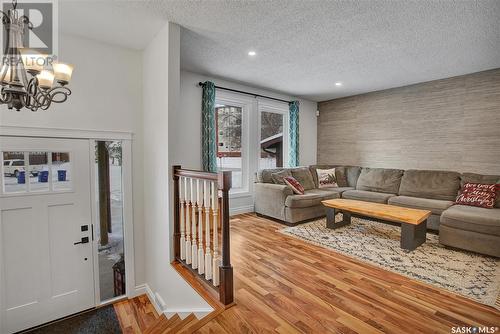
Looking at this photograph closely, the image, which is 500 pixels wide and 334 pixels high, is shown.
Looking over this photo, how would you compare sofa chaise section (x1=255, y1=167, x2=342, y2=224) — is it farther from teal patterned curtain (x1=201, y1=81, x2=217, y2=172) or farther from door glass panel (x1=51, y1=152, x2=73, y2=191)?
door glass panel (x1=51, y1=152, x2=73, y2=191)

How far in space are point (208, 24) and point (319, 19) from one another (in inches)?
45.4

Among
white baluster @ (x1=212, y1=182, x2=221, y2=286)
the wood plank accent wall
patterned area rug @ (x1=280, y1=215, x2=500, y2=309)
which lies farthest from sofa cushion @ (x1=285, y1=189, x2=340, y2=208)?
white baluster @ (x1=212, y1=182, x2=221, y2=286)

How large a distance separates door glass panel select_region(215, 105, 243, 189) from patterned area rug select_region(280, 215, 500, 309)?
1777 mm

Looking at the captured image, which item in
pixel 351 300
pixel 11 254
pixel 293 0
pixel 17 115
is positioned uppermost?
pixel 293 0

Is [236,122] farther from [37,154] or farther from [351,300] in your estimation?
[351,300]

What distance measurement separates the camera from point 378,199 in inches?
173

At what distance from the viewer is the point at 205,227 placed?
219 cm

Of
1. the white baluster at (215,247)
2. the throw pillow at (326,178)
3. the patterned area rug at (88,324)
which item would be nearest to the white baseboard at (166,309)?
the white baluster at (215,247)

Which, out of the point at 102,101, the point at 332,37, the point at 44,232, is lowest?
the point at 44,232

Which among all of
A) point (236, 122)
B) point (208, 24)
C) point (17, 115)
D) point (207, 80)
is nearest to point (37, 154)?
point (17, 115)

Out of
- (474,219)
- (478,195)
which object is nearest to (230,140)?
(474,219)

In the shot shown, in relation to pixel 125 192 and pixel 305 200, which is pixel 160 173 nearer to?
pixel 125 192

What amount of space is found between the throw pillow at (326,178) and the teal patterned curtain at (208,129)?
2.54 m

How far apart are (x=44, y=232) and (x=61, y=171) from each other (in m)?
0.68
